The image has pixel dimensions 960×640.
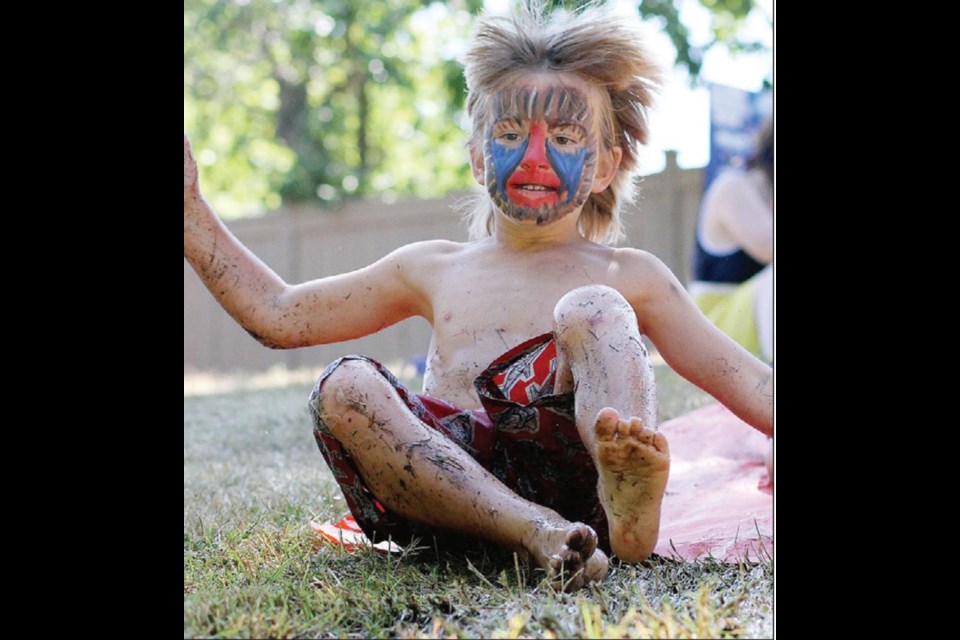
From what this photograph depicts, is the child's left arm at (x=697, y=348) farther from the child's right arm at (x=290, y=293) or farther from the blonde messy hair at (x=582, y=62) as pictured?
the child's right arm at (x=290, y=293)

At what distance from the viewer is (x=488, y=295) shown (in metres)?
2.22

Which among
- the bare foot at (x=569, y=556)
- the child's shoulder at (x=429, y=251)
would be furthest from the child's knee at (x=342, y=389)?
the child's shoulder at (x=429, y=251)

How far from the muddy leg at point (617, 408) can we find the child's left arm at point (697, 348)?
1.28ft

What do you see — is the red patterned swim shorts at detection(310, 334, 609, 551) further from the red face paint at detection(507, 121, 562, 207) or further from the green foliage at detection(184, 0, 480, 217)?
the green foliage at detection(184, 0, 480, 217)

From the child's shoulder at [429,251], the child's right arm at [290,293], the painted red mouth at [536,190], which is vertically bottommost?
the child's right arm at [290,293]

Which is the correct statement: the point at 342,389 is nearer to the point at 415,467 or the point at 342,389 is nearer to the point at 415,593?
the point at 415,467

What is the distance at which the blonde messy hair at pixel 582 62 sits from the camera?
2.34 meters

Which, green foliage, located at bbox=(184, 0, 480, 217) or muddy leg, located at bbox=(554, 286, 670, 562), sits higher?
green foliage, located at bbox=(184, 0, 480, 217)

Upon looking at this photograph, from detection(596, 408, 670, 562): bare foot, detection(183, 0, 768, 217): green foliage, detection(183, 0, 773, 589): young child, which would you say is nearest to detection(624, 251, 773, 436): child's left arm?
detection(183, 0, 773, 589): young child

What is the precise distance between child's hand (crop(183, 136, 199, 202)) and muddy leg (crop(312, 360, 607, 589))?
0.57 meters

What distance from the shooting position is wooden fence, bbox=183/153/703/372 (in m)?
7.72

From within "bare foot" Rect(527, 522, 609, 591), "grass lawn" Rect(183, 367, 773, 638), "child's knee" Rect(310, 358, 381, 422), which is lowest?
"grass lawn" Rect(183, 367, 773, 638)
